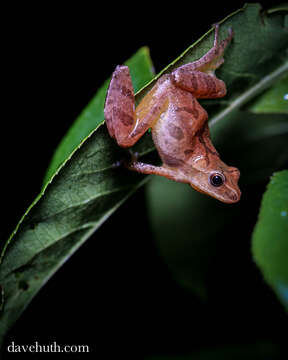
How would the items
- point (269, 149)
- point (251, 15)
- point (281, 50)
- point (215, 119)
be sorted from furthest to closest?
point (269, 149)
point (215, 119)
point (281, 50)
point (251, 15)

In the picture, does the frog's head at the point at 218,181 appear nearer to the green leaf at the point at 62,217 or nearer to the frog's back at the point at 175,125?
the frog's back at the point at 175,125

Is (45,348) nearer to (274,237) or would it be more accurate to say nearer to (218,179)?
(218,179)

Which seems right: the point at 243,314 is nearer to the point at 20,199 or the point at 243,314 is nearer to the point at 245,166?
the point at 245,166

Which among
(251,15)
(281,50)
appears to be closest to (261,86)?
(281,50)

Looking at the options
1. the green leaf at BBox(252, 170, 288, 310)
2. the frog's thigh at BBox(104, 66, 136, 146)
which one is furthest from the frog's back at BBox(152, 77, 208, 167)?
the green leaf at BBox(252, 170, 288, 310)

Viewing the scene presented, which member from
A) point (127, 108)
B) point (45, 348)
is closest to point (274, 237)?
point (127, 108)

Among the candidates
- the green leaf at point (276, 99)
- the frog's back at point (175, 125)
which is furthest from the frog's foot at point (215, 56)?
the green leaf at point (276, 99)

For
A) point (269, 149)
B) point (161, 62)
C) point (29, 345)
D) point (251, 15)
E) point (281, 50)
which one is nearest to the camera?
point (251, 15)
